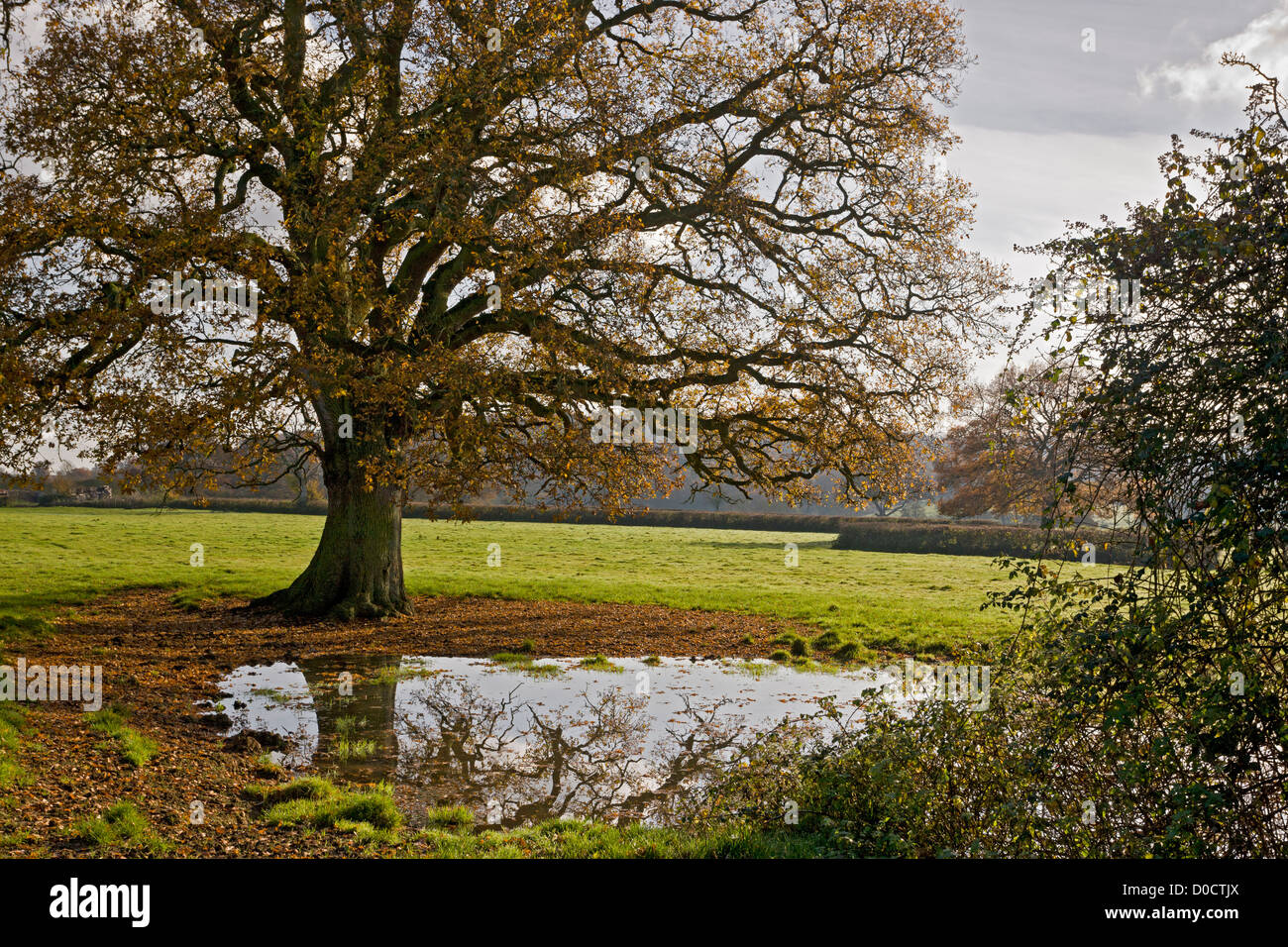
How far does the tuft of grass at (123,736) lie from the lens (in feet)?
28.9

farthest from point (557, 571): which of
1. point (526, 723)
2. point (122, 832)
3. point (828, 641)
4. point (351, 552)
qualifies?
point (122, 832)

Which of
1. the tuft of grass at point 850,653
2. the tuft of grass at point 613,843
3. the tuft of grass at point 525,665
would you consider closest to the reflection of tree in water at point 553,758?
the tuft of grass at point 613,843

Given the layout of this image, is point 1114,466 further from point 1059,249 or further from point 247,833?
point 247,833

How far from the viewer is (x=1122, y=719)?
189 inches

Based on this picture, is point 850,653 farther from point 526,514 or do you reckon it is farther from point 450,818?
point 526,514

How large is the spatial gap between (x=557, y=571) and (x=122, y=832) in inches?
944

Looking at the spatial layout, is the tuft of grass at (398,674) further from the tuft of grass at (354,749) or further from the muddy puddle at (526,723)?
the tuft of grass at (354,749)

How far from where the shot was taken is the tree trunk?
60.5 ft

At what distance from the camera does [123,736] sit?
9.51 m

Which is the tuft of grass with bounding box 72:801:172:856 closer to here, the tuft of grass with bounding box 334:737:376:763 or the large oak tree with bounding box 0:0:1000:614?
the tuft of grass with bounding box 334:737:376:763

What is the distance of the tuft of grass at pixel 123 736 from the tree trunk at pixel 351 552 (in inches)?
308

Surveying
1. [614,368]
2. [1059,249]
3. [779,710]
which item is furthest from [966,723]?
[614,368]
